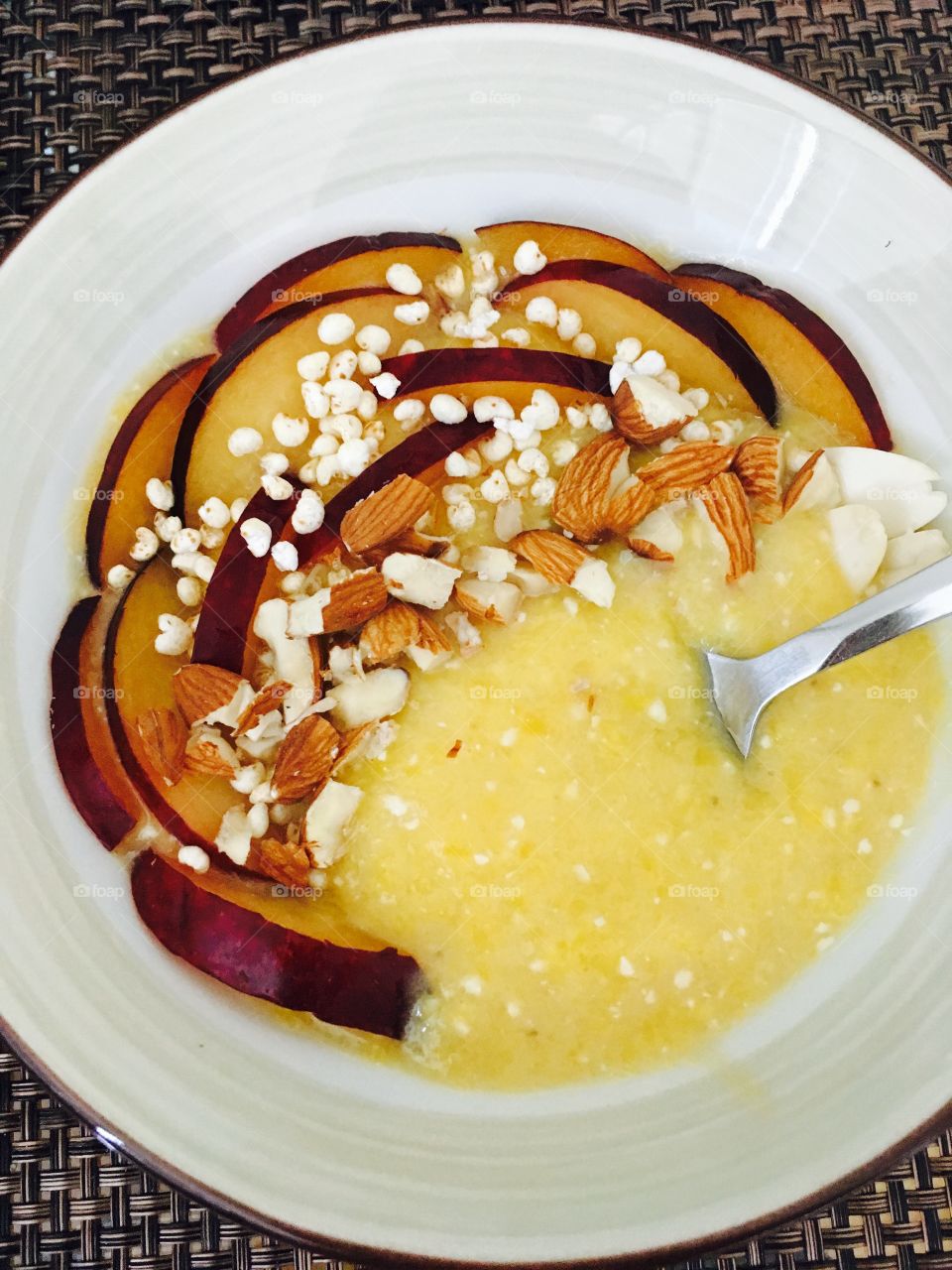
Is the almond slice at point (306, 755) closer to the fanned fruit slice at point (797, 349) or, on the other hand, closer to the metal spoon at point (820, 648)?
the metal spoon at point (820, 648)

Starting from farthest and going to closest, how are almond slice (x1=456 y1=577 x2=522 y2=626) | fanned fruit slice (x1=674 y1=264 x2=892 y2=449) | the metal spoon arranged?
fanned fruit slice (x1=674 y1=264 x2=892 y2=449) < almond slice (x1=456 y1=577 x2=522 y2=626) < the metal spoon

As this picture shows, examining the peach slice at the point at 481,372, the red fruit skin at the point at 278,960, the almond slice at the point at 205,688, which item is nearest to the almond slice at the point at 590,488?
the peach slice at the point at 481,372

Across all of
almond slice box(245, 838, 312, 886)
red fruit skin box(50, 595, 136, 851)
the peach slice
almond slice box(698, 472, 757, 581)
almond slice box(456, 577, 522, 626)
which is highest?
the peach slice

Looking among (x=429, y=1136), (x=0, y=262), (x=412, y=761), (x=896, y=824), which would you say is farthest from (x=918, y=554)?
(x=0, y=262)

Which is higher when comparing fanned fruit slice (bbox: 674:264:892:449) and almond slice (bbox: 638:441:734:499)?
fanned fruit slice (bbox: 674:264:892:449)

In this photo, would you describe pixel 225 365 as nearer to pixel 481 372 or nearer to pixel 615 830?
pixel 481 372

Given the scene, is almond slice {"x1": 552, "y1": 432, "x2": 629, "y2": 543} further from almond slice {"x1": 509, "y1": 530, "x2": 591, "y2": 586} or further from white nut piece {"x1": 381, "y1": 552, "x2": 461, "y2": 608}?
white nut piece {"x1": 381, "y1": 552, "x2": 461, "y2": 608}

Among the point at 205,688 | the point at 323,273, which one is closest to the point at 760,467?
the point at 323,273

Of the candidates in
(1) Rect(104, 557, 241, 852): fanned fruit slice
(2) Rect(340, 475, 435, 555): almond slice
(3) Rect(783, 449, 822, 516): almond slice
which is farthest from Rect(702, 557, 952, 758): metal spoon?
(1) Rect(104, 557, 241, 852): fanned fruit slice
